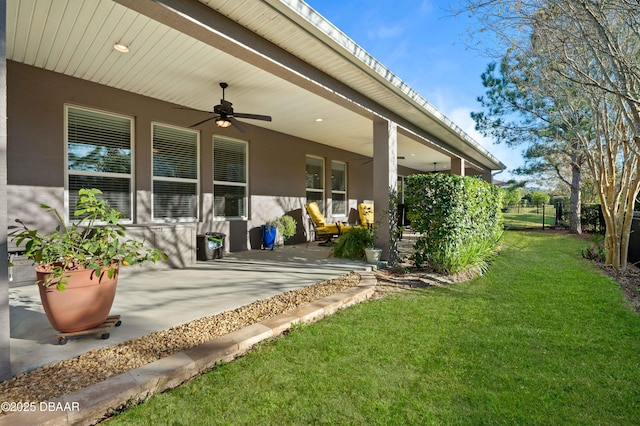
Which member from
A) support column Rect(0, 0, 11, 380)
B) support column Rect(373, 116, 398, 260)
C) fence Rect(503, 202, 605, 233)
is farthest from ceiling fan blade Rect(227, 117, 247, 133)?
fence Rect(503, 202, 605, 233)

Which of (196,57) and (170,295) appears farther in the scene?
(196,57)

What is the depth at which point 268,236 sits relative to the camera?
6.88 metres

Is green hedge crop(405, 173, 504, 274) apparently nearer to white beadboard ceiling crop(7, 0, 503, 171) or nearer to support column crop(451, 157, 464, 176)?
white beadboard ceiling crop(7, 0, 503, 171)

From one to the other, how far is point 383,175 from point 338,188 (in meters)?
4.89

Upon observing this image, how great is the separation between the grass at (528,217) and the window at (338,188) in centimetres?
824

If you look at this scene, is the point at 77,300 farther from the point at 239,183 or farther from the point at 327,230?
the point at 327,230

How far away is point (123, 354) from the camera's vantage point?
2.05m

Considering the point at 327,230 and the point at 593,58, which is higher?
the point at 593,58

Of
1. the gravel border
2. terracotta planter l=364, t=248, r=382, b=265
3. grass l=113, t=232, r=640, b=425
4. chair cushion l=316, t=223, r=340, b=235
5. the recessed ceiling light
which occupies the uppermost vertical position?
the recessed ceiling light

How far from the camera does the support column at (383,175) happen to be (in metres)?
5.11

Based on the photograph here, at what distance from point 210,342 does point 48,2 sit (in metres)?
3.35

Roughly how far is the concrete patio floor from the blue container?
40.8 inches

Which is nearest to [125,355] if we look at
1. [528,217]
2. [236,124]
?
[236,124]

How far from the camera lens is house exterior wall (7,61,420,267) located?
13.0 ft
